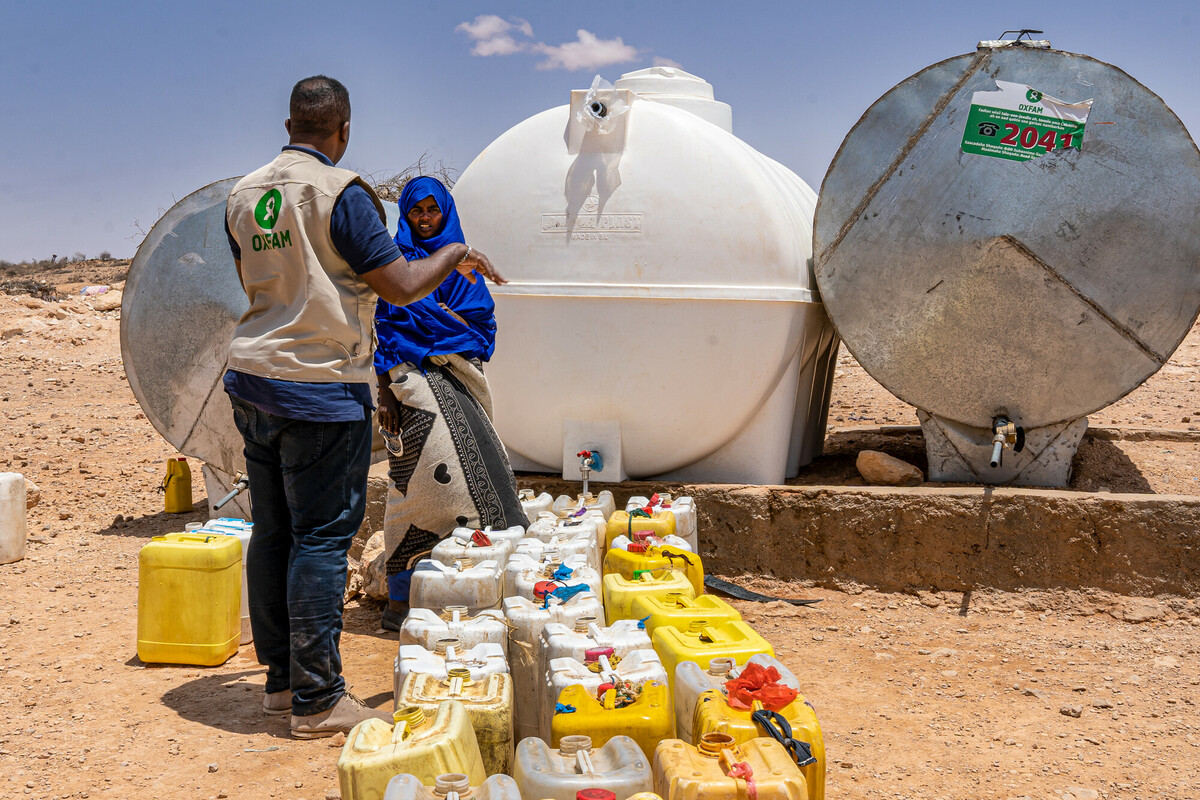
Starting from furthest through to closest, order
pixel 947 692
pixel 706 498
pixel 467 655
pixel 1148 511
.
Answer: pixel 706 498
pixel 1148 511
pixel 947 692
pixel 467 655

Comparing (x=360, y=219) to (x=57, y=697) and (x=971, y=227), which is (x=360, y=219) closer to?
(x=57, y=697)

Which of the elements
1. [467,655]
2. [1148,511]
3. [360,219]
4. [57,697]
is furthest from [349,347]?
[1148,511]

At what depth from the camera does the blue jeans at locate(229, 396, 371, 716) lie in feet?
8.46

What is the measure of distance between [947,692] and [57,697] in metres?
2.81

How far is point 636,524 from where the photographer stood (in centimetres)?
366

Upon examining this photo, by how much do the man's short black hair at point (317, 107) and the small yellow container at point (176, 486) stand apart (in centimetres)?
366

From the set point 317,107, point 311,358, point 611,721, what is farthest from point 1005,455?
point 317,107

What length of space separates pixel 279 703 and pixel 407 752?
3.55 ft

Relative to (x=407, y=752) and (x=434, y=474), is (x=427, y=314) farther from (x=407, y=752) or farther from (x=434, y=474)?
(x=407, y=752)

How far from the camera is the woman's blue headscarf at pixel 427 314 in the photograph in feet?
12.2

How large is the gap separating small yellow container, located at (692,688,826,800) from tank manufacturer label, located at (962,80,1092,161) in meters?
2.88

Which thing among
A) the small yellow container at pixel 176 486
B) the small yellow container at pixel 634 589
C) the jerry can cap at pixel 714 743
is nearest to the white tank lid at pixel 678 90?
the small yellow container at pixel 634 589

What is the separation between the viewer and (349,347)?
2.62 m

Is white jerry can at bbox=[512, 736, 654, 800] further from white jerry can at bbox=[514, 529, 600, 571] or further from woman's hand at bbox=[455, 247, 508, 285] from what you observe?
woman's hand at bbox=[455, 247, 508, 285]
